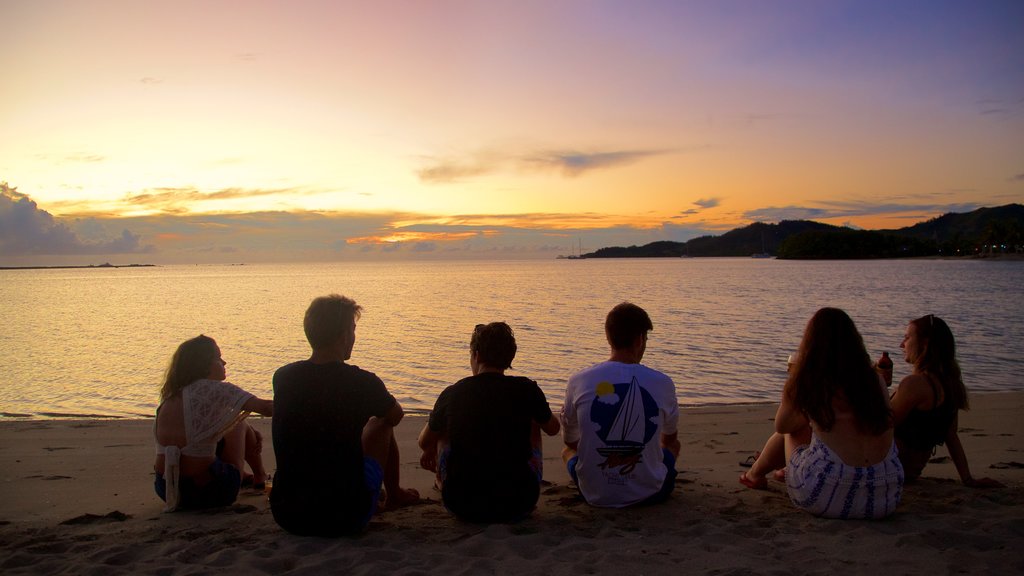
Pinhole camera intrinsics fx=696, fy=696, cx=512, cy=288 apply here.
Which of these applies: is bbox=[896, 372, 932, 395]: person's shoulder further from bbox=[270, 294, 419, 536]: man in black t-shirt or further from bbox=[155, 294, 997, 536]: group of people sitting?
bbox=[270, 294, 419, 536]: man in black t-shirt

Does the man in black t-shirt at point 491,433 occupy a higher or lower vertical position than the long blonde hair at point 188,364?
lower

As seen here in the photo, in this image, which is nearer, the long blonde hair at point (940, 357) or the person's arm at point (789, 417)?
the person's arm at point (789, 417)

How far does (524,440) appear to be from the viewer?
471 centimetres

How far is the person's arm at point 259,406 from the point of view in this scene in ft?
15.3

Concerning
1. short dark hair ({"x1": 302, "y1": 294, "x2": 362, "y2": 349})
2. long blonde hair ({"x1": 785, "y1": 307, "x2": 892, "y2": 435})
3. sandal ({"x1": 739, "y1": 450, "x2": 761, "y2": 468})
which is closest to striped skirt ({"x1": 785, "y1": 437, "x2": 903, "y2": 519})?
long blonde hair ({"x1": 785, "y1": 307, "x2": 892, "y2": 435})

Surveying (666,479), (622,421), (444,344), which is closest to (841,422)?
(666,479)

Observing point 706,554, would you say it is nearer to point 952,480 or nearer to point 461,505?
point 461,505

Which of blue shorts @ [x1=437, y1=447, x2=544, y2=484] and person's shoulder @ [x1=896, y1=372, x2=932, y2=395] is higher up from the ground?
person's shoulder @ [x1=896, y1=372, x2=932, y2=395]

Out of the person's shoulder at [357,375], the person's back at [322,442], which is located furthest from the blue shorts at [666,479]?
the person's shoulder at [357,375]

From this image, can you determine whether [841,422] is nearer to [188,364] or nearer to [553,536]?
[553,536]

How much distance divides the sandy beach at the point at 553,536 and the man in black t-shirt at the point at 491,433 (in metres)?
0.16

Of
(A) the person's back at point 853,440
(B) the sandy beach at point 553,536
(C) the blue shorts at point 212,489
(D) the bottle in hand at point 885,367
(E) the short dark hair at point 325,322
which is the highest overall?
(E) the short dark hair at point 325,322

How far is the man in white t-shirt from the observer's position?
477cm

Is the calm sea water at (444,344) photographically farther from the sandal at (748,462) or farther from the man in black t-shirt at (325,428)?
the man in black t-shirt at (325,428)
